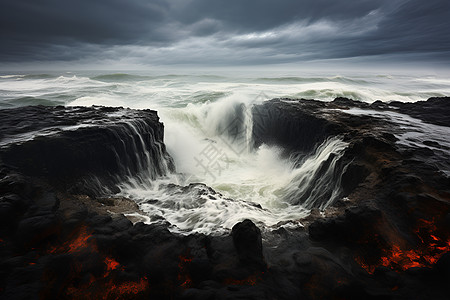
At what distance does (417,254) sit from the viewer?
2537mm

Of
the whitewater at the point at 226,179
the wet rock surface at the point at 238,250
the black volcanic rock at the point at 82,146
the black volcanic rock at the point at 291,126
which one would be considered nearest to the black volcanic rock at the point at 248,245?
Result: the wet rock surface at the point at 238,250

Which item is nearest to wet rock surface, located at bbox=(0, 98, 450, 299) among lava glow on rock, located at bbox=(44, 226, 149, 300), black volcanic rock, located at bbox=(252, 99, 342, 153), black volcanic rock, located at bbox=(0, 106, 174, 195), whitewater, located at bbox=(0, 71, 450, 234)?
lava glow on rock, located at bbox=(44, 226, 149, 300)

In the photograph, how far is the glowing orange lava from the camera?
8.02ft

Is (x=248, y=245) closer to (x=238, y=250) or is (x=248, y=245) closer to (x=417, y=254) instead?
(x=238, y=250)

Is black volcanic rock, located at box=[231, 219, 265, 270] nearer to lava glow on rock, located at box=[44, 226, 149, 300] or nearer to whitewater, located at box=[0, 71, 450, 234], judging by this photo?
whitewater, located at box=[0, 71, 450, 234]

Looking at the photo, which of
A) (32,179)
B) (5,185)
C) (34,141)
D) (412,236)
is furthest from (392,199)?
(34,141)

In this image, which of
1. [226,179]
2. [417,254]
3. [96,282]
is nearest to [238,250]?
[96,282]

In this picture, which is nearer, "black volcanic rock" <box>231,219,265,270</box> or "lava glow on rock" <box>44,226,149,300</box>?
"lava glow on rock" <box>44,226,149,300</box>

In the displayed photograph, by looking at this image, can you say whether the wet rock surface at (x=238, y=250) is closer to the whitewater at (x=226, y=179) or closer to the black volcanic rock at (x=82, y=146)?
the black volcanic rock at (x=82, y=146)

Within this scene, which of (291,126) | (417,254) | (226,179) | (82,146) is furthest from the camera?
(291,126)

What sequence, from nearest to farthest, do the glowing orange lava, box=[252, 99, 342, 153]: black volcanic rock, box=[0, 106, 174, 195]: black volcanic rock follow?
1. the glowing orange lava
2. box=[0, 106, 174, 195]: black volcanic rock
3. box=[252, 99, 342, 153]: black volcanic rock

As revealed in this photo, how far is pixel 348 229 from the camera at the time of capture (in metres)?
2.92

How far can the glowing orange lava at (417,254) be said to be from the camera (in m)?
2.45

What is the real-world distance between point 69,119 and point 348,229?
760 centimetres
